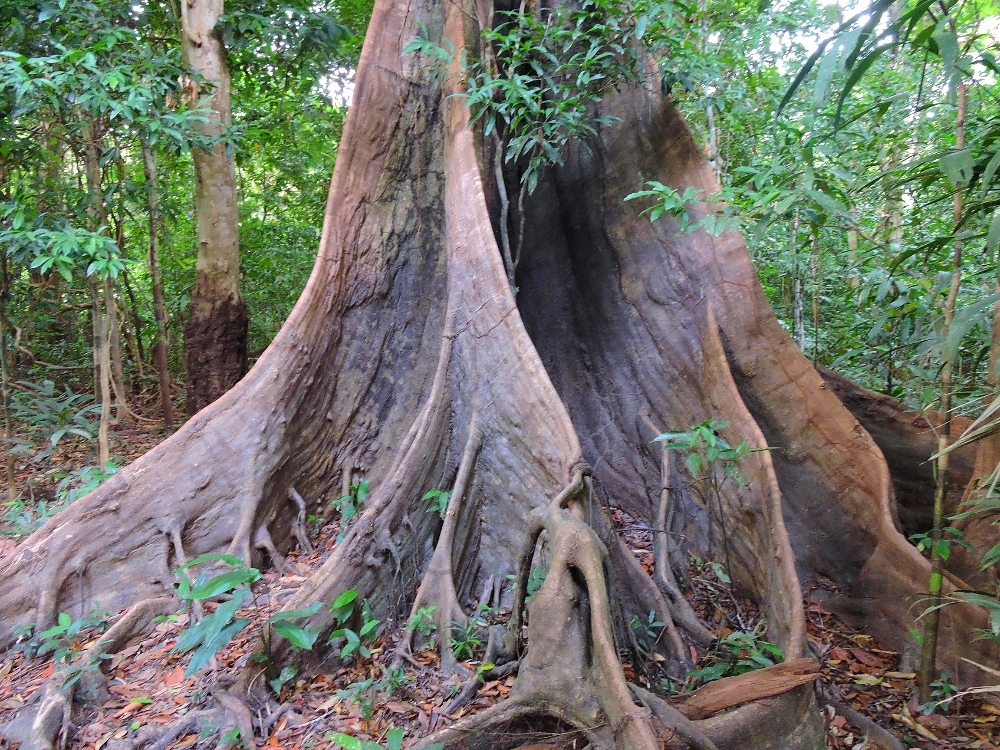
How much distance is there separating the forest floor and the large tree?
0.50 ft

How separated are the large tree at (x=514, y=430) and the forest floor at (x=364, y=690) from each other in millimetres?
154

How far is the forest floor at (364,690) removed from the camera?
260cm

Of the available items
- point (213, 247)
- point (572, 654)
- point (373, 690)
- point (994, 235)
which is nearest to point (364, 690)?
point (373, 690)

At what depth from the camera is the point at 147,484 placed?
3.72 metres

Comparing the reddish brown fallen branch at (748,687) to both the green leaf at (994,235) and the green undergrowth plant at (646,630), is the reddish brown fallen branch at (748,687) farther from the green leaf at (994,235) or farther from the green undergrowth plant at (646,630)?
the green leaf at (994,235)

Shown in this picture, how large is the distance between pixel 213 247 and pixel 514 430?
3.59m

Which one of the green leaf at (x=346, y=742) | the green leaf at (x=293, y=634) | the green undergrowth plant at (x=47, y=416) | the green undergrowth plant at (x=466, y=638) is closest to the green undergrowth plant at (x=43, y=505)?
the green undergrowth plant at (x=47, y=416)

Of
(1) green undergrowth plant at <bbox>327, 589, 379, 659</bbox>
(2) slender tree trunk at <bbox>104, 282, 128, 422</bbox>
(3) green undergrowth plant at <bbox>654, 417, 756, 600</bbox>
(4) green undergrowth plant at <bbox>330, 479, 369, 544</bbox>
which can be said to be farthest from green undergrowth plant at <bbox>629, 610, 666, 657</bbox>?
(2) slender tree trunk at <bbox>104, 282, 128, 422</bbox>

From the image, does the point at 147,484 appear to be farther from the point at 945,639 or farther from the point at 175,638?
the point at 945,639

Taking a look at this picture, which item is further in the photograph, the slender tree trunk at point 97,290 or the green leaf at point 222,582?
the slender tree trunk at point 97,290

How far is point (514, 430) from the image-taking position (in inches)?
137

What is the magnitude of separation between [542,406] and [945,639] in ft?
6.90

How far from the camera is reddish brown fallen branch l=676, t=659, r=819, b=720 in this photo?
2.25 m

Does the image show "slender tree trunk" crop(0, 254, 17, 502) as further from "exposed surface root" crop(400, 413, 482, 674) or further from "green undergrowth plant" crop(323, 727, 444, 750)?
"green undergrowth plant" crop(323, 727, 444, 750)
